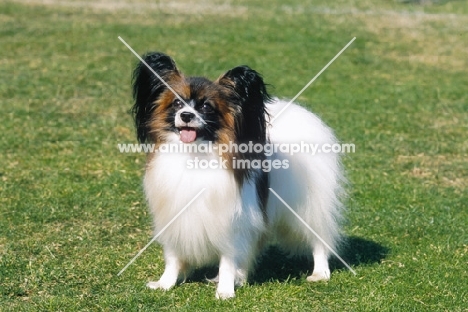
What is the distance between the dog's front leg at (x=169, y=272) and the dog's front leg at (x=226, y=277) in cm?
32

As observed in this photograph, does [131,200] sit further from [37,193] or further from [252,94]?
[252,94]

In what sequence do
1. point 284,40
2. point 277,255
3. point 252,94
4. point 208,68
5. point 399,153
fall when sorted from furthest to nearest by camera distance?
point 284,40 < point 208,68 < point 399,153 < point 277,255 < point 252,94

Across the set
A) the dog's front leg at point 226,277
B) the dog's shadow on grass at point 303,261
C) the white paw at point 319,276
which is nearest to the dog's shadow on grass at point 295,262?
the dog's shadow on grass at point 303,261

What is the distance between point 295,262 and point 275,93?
237 inches

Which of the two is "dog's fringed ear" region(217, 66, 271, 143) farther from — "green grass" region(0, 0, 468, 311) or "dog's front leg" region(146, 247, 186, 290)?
"green grass" region(0, 0, 468, 311)

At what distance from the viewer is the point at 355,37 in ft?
50.9

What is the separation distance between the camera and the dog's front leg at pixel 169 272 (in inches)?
209

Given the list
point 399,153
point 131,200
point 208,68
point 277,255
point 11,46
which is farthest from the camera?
point 11,46

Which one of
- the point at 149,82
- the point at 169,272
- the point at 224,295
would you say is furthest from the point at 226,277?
the point at 149,82

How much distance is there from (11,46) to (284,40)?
5141 millimetres

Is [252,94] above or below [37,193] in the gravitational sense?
above

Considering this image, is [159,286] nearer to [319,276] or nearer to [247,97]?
[319,276]

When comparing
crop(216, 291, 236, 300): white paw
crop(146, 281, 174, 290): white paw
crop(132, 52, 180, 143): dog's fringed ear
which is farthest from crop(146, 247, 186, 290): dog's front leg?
crop(132, 52, 180, 143): dog's fringed ear

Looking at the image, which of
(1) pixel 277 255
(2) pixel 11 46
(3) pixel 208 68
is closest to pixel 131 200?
(1) pixel 277 255
